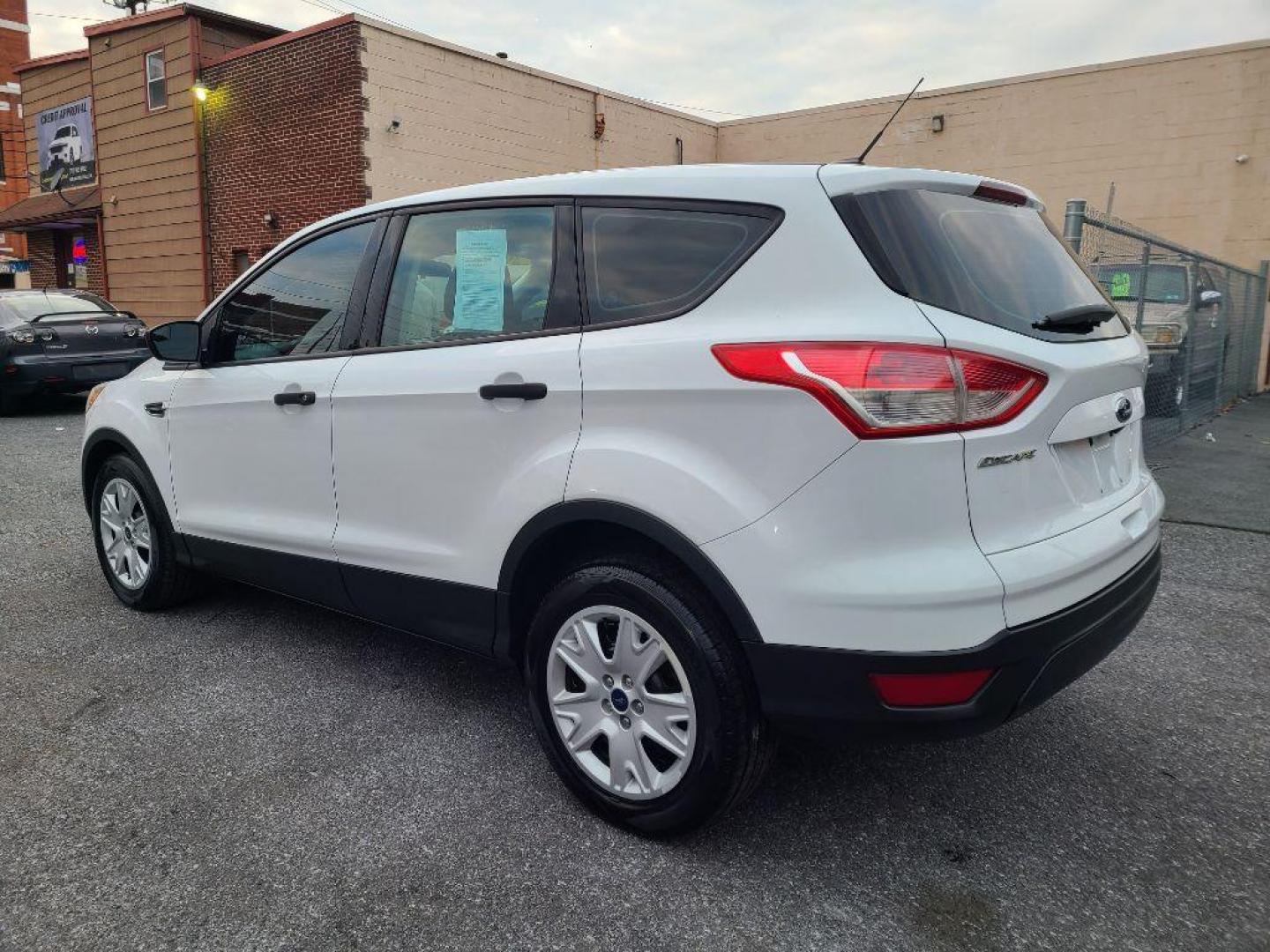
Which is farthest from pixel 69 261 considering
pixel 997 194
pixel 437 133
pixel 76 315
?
pixel 997 194

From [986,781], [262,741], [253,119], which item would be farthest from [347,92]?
[986,781]

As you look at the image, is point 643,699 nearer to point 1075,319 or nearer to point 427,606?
point 427,606

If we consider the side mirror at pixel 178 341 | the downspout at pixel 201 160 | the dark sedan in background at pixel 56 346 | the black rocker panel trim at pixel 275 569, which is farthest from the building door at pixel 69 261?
the black rocker panel trim at pixel 275 569

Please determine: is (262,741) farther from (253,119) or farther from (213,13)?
(213,13)

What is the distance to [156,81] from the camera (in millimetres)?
18281

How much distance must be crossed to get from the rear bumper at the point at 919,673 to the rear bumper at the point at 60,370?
10641 millimetres

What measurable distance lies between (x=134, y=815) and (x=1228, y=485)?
7.55 m

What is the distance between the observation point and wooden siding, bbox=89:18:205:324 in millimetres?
17875

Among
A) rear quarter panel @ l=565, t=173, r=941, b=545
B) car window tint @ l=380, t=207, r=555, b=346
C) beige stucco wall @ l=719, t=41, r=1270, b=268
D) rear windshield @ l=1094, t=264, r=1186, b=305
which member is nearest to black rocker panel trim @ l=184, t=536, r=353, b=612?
car window tint @ l=380, t=207, r=555, b=346

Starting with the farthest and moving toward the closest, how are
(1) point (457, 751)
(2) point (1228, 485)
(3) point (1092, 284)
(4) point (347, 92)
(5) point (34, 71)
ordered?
1. (5) point (34, 71)
2. (4) point (347, 92)
3. (2) point (1228, 485)
4. (1) point (457, 751)
5. (3) point (1092, 284)

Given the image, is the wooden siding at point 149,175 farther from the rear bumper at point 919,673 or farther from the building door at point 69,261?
the rear bumper at point 919,673

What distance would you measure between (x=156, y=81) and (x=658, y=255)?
65.4ft

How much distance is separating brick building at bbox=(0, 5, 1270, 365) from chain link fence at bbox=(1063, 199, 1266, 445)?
15.6 ft

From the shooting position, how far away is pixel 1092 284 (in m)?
2.77
